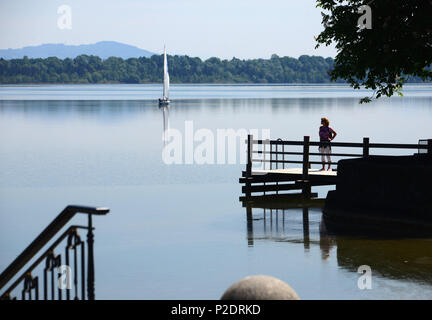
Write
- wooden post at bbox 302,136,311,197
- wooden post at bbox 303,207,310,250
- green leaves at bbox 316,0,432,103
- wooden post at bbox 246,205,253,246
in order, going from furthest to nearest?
1. wooden post at bbox 302,136,311,197
2. green leaves at bbox 316,0,432,103
3. wooden post at bbox 246,205,253,246
4. wooden post at bbox 303,207,310,250

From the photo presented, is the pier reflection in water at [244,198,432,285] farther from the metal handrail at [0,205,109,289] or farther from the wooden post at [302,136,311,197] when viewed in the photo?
the metal handrail at [0,205,109,289]

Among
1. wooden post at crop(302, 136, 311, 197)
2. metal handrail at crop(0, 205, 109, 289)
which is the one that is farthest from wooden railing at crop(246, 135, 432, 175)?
metal handrail at crop(0, 205, 109, 289)

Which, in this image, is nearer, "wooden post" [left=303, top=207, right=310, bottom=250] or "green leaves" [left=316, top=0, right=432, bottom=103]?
"wooden post" [left=303, top=207, right=310, bottom=250]

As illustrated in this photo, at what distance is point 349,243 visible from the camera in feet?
58.7

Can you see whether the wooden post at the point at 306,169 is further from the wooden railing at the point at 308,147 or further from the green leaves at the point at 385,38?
the green leaves at the point at 385,38

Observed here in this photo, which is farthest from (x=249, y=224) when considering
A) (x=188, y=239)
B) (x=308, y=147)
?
(x=308, y=147)

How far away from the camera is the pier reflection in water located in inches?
595

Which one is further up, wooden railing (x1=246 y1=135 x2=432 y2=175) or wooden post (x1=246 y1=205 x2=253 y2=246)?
wooden railing (x1=246 y1=135 x2=432 y2=175)

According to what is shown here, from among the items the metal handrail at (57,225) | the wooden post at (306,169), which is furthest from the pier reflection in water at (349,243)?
the metal handrail at (57,225)

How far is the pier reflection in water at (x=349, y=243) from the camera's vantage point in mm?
15101

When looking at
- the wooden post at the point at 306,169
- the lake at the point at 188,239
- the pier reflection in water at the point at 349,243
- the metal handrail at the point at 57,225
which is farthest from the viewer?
the wooden post at the point at 306,169

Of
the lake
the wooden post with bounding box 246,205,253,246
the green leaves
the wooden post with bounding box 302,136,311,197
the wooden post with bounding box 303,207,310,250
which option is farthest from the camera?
the wooden post with bounding box 302,136,311,197

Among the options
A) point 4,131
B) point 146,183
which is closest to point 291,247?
point 146,183
